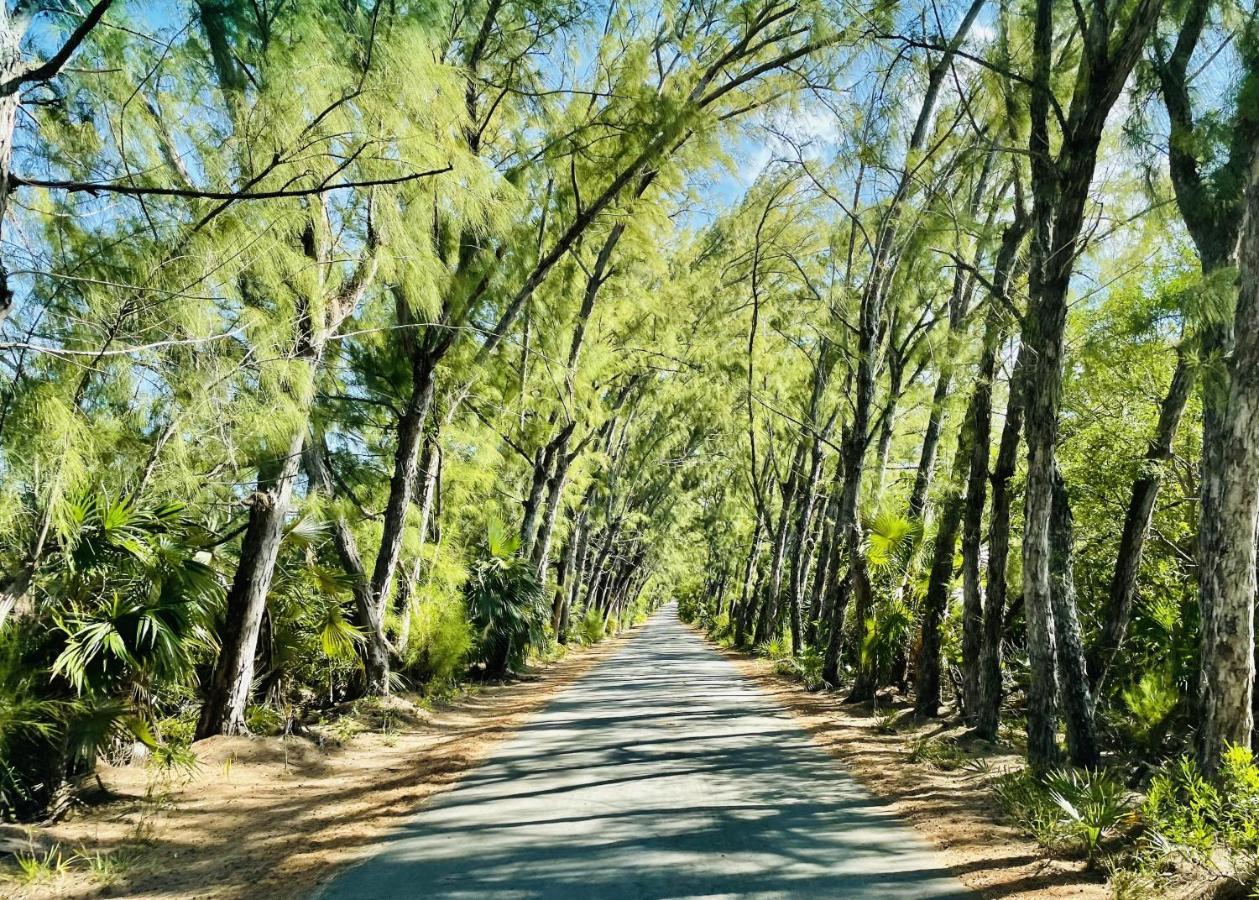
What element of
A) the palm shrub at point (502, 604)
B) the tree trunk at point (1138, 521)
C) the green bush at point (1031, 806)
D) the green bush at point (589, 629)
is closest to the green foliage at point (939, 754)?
the green bush at point (1031, 806)

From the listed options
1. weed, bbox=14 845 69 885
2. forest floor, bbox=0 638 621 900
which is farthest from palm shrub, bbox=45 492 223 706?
weed, bbox=14 845 69 885

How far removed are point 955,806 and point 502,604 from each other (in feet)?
35.1

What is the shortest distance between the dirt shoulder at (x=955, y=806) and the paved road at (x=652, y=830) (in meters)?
0.23

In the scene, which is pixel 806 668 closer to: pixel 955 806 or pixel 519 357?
pixel 519 357

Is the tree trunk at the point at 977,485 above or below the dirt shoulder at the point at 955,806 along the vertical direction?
above

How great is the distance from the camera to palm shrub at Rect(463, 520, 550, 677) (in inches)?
628

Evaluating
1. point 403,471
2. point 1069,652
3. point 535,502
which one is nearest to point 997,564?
point 1069,652

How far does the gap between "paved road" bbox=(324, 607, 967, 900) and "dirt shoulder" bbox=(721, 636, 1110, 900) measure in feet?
0.75

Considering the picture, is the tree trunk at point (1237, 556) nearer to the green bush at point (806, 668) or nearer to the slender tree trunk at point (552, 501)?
the green bush at point (806, 668)

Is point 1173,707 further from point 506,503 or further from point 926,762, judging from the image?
point 506,503

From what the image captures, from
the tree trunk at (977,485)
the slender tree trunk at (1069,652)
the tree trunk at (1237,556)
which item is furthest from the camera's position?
the tree trunk at (977,485)

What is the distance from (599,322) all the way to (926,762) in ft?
37.9

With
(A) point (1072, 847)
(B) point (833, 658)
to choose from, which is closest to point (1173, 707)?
(A) point (1072, 847)

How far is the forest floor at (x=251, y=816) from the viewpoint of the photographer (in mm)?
4734
